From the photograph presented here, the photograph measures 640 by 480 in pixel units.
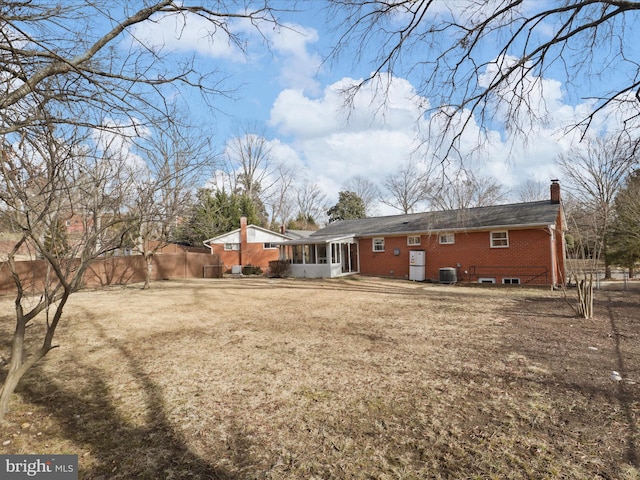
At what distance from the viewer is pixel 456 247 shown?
60.2 feet

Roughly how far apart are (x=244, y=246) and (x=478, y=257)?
18.7m

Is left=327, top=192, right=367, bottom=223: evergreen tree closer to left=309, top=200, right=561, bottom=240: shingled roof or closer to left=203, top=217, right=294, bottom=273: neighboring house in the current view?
left=203, top=217, right=294, bottom=273: neighboring house

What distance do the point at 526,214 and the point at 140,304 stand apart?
17.1 meters

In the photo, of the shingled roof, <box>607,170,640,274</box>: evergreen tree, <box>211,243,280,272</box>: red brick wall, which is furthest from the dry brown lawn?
<box>211,243,280,272</box>: red brick wall

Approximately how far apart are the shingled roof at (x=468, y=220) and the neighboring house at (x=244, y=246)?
8.31 m

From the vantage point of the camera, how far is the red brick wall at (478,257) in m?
16.0

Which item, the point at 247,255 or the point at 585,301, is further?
the point at 247,255

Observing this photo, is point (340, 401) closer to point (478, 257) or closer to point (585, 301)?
point (585, 301)

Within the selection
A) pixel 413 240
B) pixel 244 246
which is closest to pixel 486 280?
pixel 413 240

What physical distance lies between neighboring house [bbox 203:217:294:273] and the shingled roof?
327 inches

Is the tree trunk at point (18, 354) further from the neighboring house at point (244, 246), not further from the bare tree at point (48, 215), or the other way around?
the neighboring house at point (244, 246)

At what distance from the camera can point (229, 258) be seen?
30.0m

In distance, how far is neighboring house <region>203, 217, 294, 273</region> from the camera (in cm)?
2977

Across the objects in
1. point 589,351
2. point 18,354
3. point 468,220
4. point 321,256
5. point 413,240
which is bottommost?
point 589,351
